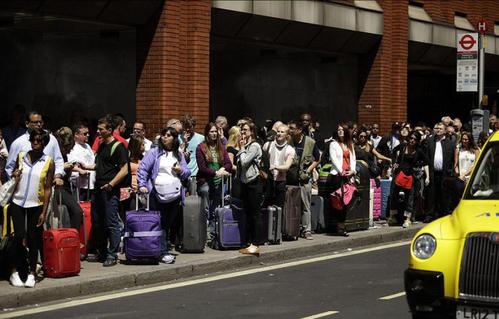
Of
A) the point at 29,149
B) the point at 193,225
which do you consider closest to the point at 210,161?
the point at 193,225

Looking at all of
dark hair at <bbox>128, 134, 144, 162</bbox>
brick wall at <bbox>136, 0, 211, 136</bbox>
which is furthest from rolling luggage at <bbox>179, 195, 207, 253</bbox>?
brick wall at <bbox>136, 0, 211, 136</bbox>

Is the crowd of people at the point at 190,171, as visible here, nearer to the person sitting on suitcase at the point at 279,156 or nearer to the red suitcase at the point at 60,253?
the person sitting on suitcase at the point at 279,156

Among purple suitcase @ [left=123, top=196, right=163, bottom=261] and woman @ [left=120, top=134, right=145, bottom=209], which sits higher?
woman @ [left=120, top=134, right=145, bottom=209]

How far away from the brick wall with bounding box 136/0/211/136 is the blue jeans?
23.9 feet

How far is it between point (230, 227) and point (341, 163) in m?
2.89

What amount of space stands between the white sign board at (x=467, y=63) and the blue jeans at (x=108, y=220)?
11.6 meters

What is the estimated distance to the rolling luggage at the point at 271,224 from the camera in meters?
16.2

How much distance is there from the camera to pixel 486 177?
9.74 m

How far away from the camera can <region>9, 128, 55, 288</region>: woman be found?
12.0m

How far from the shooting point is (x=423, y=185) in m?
20.2

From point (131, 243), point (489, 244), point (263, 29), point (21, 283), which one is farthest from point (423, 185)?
point (489, 244)

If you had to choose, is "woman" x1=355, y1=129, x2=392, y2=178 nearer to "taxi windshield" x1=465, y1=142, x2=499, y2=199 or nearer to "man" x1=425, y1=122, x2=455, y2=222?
"man" x1=425, y1=122, x2=455, y2=222

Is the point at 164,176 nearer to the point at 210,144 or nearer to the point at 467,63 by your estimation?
the point at 210,144

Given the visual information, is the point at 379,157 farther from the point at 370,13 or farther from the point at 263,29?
the point at 370,13
